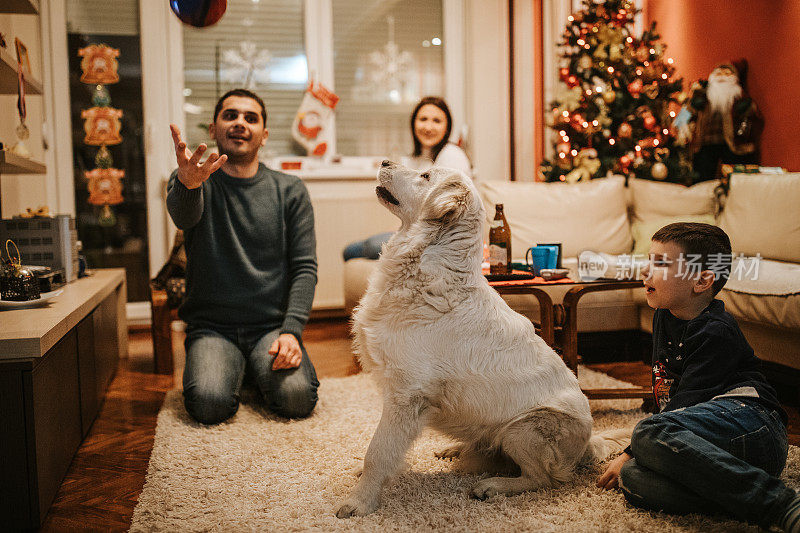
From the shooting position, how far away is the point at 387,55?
5199 mm

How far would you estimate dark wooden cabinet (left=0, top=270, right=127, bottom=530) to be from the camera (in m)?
1.51

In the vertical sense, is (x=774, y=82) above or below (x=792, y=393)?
above

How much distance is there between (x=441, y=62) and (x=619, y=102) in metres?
1.69

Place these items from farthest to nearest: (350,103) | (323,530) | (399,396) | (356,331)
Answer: (350,103) < (356,331) < (399,396) < (323,530)

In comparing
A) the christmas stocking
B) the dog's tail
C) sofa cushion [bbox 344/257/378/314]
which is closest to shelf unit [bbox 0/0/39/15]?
sofa cushion [bbox 344/257/378/314]

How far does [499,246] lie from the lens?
2455 mm

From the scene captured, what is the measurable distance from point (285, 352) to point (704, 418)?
148cm

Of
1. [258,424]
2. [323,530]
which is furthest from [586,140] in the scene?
[323,530]

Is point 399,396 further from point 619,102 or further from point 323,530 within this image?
point 619,102

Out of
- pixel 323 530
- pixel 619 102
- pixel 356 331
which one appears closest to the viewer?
pixel 323 530

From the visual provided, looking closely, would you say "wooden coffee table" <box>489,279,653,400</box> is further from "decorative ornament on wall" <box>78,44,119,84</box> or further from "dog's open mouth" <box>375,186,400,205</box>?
"decorative ornament on wall" <box>78,44,119,84</box>

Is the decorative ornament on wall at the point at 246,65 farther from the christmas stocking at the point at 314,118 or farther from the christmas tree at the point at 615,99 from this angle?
the christmas tree at the point at 615,99

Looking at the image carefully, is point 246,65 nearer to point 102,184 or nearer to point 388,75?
point 388,75

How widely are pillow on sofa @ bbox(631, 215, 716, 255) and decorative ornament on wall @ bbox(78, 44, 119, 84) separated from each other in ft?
13.1
